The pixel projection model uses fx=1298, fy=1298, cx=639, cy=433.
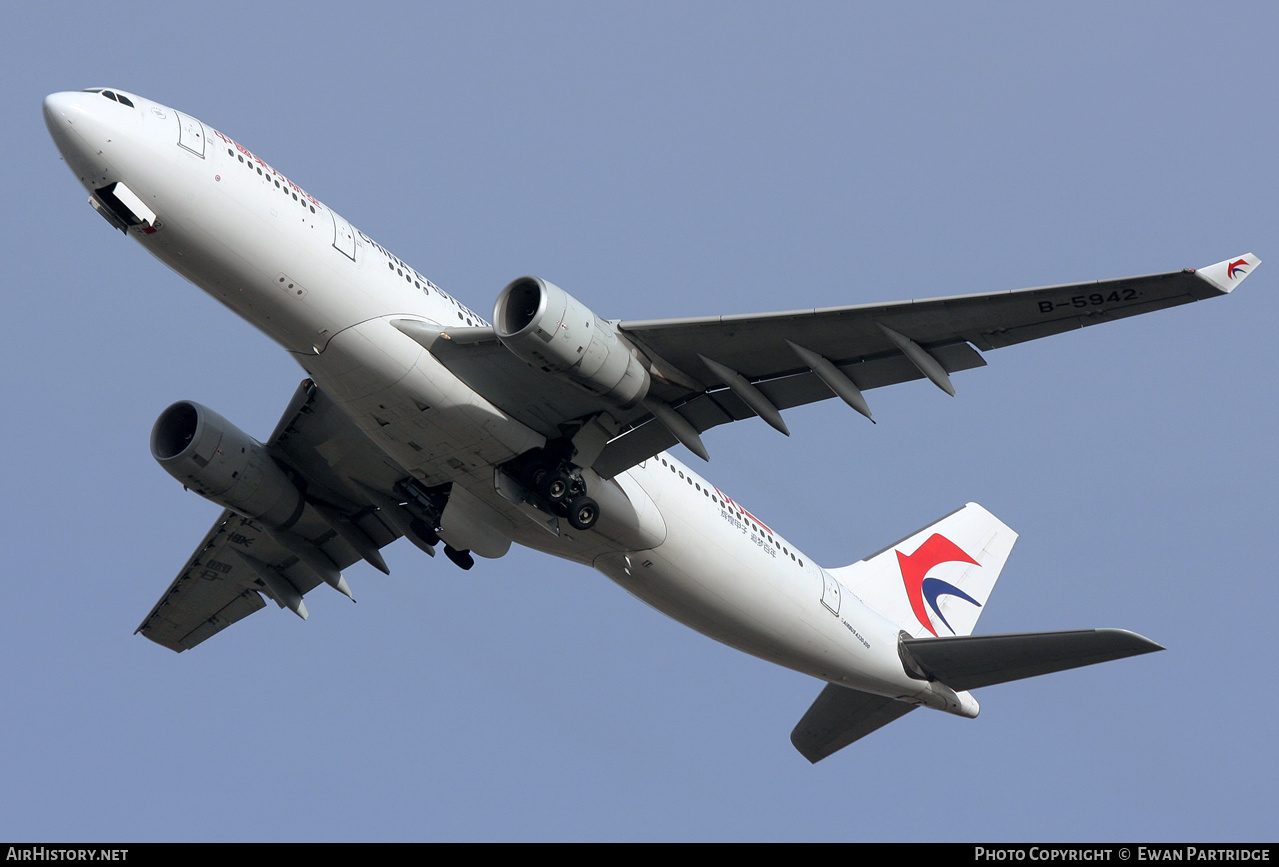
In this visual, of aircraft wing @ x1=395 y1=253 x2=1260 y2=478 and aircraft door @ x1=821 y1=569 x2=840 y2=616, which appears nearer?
aircraft wing @ x1=395 y1=253 x2=1260 y2=478

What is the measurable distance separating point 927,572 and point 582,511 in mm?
11399

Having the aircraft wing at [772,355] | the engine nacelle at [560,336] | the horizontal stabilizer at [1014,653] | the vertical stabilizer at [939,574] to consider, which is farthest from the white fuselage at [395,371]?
the vertical stabilizer at [939,574]

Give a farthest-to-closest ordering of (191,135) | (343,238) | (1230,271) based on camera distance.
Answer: (343,238) → (191,135) → (1230,271)

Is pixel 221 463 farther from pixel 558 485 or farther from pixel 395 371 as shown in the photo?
pixel 558 485

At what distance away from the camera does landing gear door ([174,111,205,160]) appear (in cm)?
1945

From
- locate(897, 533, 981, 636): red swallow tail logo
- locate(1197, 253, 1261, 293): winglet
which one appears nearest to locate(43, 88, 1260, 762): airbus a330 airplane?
locate(1197, 253, 1261, 293): winglet

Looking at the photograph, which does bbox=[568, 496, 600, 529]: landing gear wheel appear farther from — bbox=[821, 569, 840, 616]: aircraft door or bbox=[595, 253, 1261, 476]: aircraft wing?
bbox=[821, 569, 840, 616]: aircraft door

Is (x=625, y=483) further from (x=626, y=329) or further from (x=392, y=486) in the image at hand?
(x=392, y=486)

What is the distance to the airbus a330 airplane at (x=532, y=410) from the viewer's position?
19266 mm

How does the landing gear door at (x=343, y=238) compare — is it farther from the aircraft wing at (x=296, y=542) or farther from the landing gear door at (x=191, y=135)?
the aircraft wing at (x=296, y=542)

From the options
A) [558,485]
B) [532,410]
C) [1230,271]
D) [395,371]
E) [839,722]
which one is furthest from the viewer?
[839,722]

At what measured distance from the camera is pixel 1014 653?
25.5 meters

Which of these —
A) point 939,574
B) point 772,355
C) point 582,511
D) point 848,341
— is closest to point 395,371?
point 582,511
